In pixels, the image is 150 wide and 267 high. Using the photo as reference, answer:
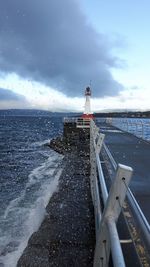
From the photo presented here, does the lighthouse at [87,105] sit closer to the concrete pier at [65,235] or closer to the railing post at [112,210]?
the concrete pier at [65,235]

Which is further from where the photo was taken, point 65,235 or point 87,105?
point 87,105

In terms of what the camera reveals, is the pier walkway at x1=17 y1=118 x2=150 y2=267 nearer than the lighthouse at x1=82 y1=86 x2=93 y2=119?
Yes

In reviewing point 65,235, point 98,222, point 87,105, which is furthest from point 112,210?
point 87,105

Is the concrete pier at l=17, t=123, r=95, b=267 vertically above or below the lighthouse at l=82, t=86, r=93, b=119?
below

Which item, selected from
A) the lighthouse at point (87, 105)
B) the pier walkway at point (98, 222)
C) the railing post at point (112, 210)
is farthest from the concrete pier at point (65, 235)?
the lighthouse at point (87, 105)

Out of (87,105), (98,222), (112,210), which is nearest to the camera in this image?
(112,210)

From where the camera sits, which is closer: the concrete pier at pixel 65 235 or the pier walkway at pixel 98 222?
the pier walkway at pixel 98 222

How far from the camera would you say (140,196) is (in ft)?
23.7

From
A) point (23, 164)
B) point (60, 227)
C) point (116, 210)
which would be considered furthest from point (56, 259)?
point (23, 164)

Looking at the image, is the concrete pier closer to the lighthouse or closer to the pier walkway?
the pier walkway

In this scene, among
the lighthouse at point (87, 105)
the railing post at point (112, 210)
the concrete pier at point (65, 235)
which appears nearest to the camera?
the railing post at point (112, 210)

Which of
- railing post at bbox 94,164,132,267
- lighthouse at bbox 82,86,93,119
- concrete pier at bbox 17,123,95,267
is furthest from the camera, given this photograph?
lighthouse at bbox 82,86,93,119

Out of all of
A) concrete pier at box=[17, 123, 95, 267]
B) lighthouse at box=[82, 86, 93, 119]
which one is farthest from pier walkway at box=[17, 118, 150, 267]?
lighthouse at box=[82, 86, 93, 119]

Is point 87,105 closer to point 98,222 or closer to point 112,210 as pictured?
point 98,222
